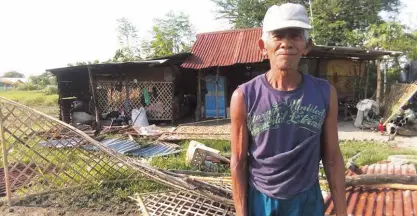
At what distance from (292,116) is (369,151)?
5.99 meters

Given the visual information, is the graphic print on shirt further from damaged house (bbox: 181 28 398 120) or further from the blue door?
the blue door

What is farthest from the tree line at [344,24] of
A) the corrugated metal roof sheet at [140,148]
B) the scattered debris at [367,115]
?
the corrugated metal roof sheet at [140,148]

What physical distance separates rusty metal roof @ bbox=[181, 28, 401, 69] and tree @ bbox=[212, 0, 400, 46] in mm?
5232

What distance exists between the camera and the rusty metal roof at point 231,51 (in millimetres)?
11258

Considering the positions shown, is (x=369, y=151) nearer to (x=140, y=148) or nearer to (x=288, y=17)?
(x=140, y=148)

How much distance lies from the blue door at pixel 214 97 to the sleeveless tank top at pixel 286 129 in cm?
1085

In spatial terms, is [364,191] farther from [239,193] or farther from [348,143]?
[348,143]

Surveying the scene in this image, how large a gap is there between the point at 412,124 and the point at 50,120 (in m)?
9.25

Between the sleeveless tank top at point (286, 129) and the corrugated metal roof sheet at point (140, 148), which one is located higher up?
the sleeveless tank top at point (286, 129)

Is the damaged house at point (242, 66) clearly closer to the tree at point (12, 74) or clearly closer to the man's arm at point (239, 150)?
the man's arm at point (239, 150)

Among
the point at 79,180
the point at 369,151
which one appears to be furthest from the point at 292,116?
the point at 369,151

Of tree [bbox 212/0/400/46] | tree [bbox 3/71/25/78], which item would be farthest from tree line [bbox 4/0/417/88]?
tree [bbox 3/71/25/78]

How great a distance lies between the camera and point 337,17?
61.1ft

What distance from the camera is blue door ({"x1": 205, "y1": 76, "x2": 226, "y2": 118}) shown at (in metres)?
12.4
